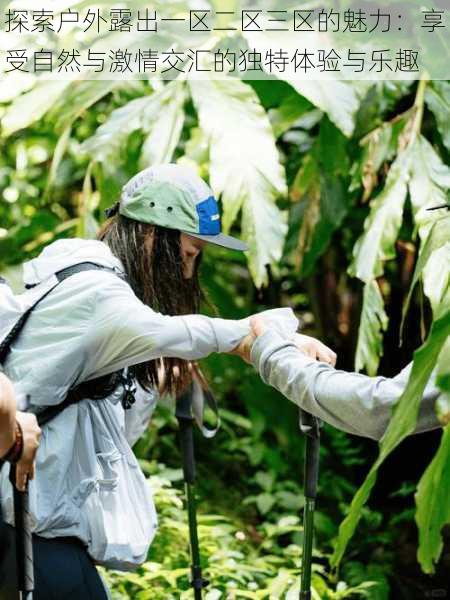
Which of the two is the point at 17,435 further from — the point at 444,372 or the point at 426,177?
the point at 426,177

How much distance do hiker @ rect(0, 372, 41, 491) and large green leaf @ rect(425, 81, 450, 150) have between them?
1878mm

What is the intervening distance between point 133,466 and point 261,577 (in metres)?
1.50

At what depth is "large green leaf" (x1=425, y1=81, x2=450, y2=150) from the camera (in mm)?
3334

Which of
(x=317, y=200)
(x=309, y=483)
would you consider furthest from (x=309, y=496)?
(x=317, y=200)

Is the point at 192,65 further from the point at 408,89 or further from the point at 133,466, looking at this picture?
the point at 133,466

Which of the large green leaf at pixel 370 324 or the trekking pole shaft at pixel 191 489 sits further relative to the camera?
the large green leaf at pixel 370 324

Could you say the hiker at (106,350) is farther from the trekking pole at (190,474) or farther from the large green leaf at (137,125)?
the large green leaf at (137,125)

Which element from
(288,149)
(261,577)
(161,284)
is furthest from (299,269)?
(161,284)

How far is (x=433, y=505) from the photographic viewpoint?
4.84 ft

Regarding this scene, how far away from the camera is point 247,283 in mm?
5930

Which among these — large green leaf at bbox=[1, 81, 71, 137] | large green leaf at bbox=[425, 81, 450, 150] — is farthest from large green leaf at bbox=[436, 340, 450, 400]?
large green leaf at bbox=[1, 81, 71, 137]

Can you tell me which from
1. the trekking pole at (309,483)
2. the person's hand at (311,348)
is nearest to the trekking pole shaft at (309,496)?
the trekking pole at (309,483)

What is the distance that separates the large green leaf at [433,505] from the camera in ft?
4.75

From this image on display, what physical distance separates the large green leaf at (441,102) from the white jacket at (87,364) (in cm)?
142
